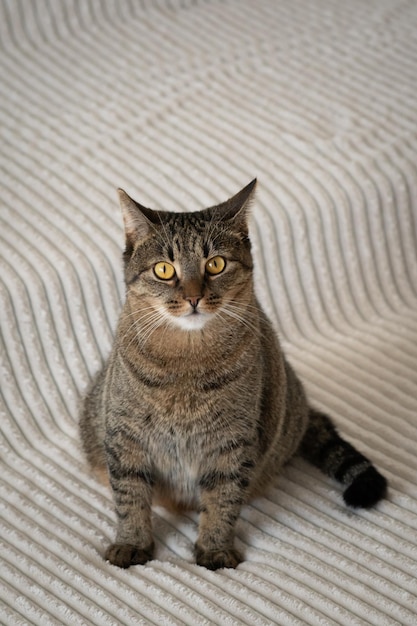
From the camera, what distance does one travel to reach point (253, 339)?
4.64 feet

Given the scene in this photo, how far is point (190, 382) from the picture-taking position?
137 centimetres

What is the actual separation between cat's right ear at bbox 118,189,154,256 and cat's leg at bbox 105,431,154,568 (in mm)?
297

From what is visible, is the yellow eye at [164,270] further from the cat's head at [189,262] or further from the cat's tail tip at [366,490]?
the cat's tail tip at [366,490]

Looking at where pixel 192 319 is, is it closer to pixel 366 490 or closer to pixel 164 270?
pixel 164 270

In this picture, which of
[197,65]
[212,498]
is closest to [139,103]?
[197,65]

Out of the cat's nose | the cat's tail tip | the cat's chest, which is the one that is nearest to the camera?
the cat's nose

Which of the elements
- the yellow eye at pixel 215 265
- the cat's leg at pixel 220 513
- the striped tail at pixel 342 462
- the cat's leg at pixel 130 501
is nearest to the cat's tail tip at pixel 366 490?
the striped tail at pixel 342 462

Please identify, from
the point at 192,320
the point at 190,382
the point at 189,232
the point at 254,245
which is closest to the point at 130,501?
the point at 190,382

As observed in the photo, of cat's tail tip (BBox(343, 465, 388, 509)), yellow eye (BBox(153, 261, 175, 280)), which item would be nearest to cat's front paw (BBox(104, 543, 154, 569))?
cat's tail tip (BBox(343, 465, 388, 509))

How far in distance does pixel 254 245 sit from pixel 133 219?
702 mm

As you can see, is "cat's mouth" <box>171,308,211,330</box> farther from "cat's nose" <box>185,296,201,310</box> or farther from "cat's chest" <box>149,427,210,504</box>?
"cat's chest" <box>149,427,210,504</box>

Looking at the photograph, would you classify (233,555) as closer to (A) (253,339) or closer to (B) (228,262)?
(A) (253,339)

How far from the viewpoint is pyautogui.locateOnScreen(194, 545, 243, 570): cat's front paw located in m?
1.43

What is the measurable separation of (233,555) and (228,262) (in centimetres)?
47
